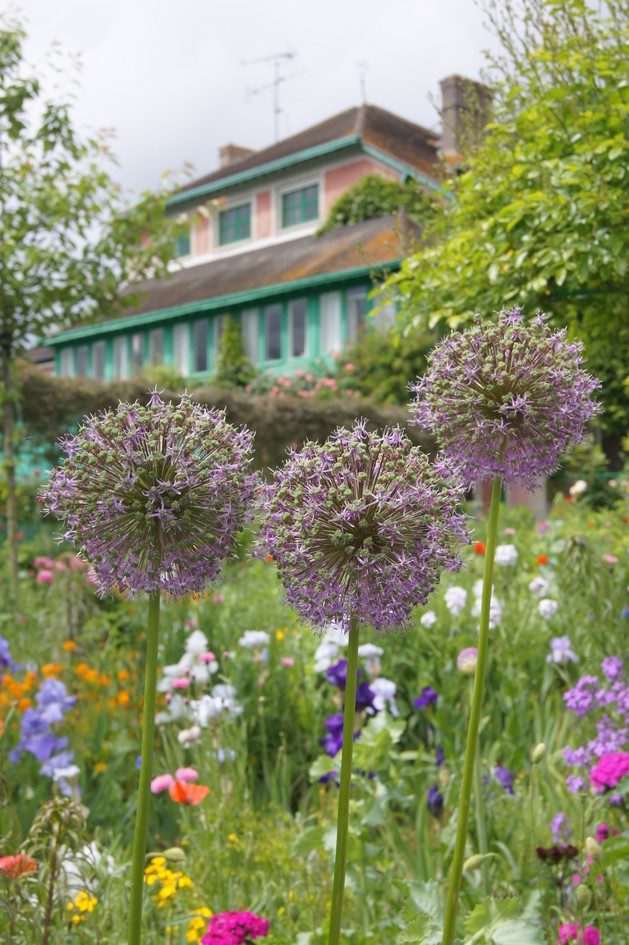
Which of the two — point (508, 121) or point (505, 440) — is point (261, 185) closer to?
point (508, 121)

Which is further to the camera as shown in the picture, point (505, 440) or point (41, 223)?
point (41, 223)

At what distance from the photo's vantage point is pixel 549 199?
161 inches

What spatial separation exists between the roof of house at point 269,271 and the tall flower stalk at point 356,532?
16.9 m

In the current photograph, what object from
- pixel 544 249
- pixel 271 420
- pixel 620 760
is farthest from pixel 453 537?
pixel 271 420

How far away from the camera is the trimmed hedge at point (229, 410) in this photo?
425 inches

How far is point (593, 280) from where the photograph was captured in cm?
448

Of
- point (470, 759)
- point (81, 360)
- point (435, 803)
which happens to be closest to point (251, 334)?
point (81, 360)

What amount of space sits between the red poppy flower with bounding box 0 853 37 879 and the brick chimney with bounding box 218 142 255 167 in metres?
33.5

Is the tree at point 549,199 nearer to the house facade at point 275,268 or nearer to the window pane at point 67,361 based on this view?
the house facade at point 275,268

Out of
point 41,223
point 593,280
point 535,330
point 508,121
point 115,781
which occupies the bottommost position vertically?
point 115,781

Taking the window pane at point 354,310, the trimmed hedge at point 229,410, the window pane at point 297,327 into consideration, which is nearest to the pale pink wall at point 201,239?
the window pane at point 297,327

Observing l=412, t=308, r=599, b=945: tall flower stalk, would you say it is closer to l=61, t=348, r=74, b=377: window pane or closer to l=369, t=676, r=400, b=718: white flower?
l=369, t=676, r=400, b=718: white flower

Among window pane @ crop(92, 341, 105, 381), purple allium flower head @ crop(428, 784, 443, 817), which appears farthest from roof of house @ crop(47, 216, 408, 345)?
purple allium flower head @ crop(428, 784, 443, 817)

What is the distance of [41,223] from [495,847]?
721cm
